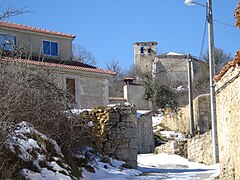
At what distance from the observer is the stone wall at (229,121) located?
9.83m

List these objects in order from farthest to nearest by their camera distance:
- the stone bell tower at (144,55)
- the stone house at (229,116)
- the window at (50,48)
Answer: the stone bell tower at (144,55) < the window at (50,48) < the stone house at (229,116)

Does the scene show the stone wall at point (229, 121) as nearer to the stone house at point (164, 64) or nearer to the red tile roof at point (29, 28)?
the red tile roof at point (29, 28)

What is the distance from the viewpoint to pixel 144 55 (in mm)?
69500

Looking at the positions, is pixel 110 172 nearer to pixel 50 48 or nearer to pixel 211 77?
pixel 211 77

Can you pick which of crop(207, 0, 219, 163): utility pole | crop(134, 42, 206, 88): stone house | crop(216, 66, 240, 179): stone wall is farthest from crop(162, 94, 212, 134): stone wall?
crop(134, 42, 206, 88): stone house

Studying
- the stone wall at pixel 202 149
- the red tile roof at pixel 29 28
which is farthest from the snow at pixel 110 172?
the red tile roof at pixel 29 28

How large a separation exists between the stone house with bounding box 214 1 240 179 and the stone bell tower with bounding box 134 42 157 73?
55.7m

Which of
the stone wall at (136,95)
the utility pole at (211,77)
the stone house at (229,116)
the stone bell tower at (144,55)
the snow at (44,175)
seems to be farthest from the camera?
the stone bell tower at (144,55)

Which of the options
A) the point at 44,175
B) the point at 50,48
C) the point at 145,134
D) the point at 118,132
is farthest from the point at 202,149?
the point at 50,48

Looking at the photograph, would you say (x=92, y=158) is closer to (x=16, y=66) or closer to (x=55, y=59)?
(x=16, y=66)

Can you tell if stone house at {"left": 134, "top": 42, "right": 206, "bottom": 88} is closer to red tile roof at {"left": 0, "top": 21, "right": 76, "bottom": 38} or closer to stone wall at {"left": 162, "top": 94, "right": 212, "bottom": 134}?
stone wall at {"left": 162, "top": 94, "right": 212, "bottom": 134}

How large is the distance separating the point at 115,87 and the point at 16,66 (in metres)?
41.8

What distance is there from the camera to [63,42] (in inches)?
1205

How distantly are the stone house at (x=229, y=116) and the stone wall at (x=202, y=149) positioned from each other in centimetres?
748
